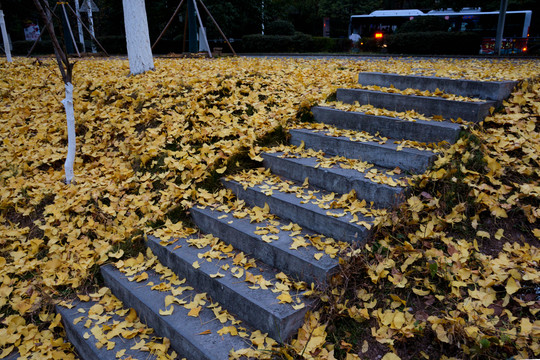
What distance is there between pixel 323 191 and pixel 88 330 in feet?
7.12

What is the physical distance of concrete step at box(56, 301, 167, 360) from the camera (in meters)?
2.62

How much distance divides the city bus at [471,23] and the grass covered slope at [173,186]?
55.4 feet

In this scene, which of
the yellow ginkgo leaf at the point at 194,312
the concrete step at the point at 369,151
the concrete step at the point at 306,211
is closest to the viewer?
the yellow ginkgo leaf at the point at 194,312

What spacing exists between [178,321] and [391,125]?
273 centimetres

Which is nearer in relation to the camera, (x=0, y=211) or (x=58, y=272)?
(x=58, y=272)

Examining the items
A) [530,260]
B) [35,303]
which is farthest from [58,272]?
[530,260]

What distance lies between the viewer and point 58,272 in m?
3.34

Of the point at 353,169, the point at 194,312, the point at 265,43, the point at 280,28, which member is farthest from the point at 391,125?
the point at 280,28

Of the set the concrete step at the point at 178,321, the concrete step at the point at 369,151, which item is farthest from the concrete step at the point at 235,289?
the concrete step at the point at 369,151

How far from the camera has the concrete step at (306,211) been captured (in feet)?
9.38

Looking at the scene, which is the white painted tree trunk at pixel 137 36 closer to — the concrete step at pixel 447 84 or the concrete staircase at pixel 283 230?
the concrete step at pixel 447 84

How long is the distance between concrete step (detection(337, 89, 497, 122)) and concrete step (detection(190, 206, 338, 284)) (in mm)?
2034

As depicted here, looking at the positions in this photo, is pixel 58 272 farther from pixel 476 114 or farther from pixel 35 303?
pixel 476 114

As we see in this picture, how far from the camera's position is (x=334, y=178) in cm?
346
